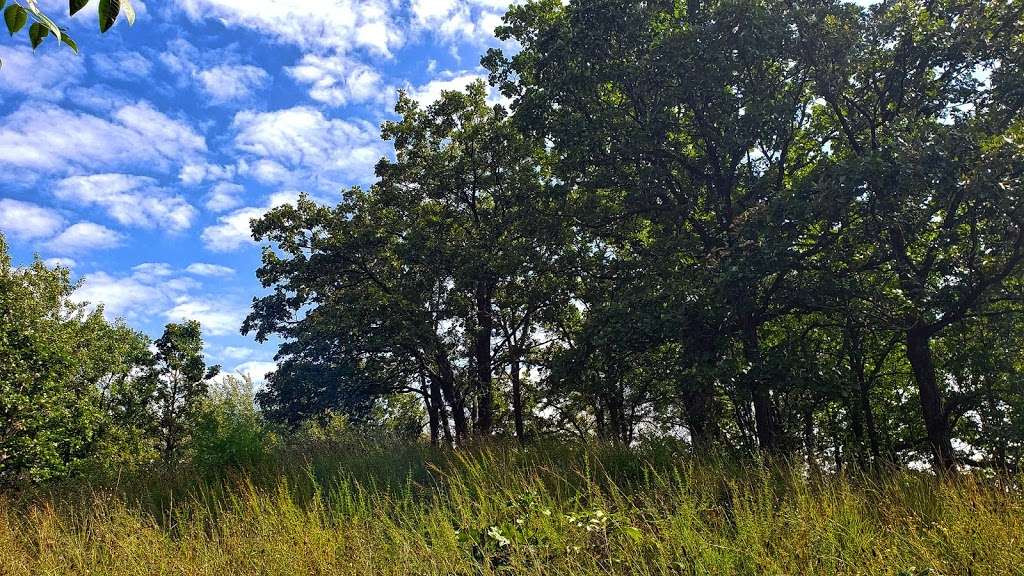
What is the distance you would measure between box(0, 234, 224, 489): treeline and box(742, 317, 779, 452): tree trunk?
1140cm

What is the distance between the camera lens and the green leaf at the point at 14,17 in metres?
1.63

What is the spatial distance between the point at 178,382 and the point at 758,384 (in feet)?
106

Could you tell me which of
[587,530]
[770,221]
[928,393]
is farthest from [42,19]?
[928,393]

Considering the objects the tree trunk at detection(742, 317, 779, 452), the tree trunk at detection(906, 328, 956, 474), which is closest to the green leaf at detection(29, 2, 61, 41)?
the tree trunk at detection(742, 317, 779, 452)

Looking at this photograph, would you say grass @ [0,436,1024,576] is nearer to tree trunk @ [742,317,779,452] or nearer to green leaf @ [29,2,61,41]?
tree trunk @ [742,317,779,452]

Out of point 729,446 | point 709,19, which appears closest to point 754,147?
point 709,19

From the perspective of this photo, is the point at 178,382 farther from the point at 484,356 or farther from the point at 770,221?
the point at 770,221

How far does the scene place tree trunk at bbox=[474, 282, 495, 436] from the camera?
20.7 meters

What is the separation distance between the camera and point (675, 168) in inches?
586

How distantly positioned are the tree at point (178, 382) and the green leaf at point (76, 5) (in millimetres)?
35488

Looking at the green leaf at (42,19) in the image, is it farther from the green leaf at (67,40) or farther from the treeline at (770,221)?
the treeline at (770,221)

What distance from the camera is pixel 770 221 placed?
10750 mm

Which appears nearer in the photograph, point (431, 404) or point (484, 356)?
point (484, 356)

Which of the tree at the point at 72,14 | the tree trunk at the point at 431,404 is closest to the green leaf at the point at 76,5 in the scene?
the tree at the point at 72,14
